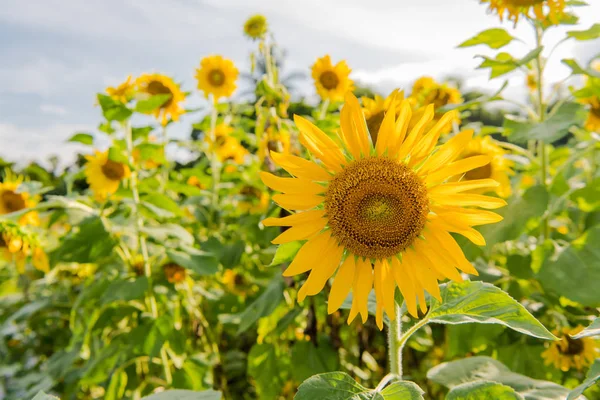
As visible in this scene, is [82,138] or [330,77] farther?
[330,77]

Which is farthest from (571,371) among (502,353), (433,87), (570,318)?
(433,87)

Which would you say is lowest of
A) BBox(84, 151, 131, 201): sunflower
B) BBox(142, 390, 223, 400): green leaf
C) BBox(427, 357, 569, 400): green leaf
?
BBox(427, 357, 569, 400): green leaf

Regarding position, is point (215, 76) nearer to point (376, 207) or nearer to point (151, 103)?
point (151, 103)

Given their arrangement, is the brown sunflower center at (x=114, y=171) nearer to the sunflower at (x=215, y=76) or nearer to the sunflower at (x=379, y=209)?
the sunflower at (x=215, y=76)

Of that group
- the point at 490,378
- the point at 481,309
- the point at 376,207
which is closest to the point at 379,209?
the point at 376,207

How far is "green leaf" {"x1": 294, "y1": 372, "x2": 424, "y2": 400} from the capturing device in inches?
30.1

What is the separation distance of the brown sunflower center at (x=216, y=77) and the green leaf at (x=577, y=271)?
2.58 m

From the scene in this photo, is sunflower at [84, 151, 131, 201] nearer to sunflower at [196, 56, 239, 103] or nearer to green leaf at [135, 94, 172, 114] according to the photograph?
green leaf at [135, 94, 172, 114]

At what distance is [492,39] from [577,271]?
93cm

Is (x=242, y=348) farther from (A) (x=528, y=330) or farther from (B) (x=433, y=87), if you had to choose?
(A) (x=528, y=330)

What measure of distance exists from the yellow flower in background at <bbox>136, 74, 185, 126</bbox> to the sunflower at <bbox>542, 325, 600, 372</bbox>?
86.7 inches

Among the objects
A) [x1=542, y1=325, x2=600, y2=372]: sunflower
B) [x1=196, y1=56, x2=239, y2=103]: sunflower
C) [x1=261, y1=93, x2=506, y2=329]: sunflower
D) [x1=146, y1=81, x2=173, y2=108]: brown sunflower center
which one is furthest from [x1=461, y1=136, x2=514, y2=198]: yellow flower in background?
[x1=196, y1=56, x2=239, y2=103]: sunflower

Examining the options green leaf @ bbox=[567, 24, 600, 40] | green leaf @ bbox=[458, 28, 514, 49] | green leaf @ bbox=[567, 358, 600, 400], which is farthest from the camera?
green leaf @ bbox=[458, 28, 514, 49]

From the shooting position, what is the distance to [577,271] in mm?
1459
